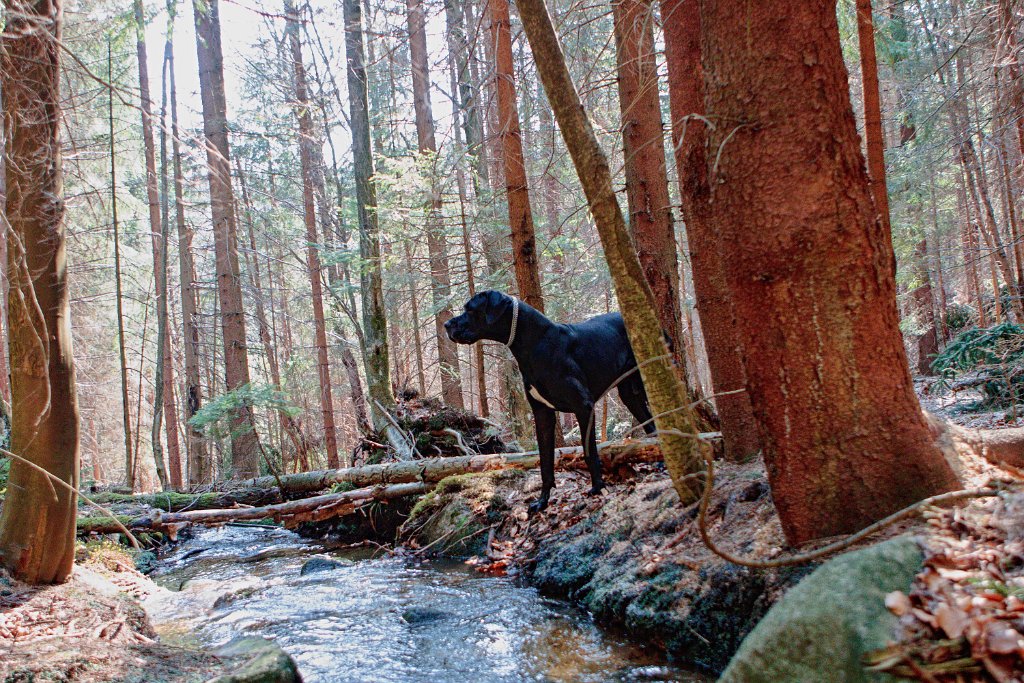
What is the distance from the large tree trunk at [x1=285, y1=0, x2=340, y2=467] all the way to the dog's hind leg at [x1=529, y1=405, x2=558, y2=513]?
29.9 ft

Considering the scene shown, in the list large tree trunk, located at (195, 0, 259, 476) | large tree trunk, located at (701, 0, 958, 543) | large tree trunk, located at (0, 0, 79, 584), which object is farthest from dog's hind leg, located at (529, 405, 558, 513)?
large tree trunk, located at (195, 0, 259, 476)

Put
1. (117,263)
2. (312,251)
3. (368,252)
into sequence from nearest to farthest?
(117,263) < (368,252) < (312,251)

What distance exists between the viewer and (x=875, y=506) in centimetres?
305

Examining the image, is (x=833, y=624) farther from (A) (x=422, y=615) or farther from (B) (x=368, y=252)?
(B) (x=368, y=252)

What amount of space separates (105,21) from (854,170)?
6597 millimetres

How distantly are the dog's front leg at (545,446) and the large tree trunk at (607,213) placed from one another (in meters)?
1.87

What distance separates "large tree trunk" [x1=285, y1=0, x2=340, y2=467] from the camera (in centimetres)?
1538

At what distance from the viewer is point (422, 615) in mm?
4988

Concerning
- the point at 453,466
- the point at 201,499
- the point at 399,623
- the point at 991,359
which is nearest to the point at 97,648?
the point at 399,623

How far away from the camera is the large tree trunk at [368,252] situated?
37.9 feet

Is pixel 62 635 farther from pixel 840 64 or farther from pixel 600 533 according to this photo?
pixel 840 64

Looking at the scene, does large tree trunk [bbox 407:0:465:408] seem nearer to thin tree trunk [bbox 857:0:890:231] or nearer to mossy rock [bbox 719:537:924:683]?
thin tree trunk [bbox 857:0:890:231]

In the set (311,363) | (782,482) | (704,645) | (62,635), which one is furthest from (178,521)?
(311,363)

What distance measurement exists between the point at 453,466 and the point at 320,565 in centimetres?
199
